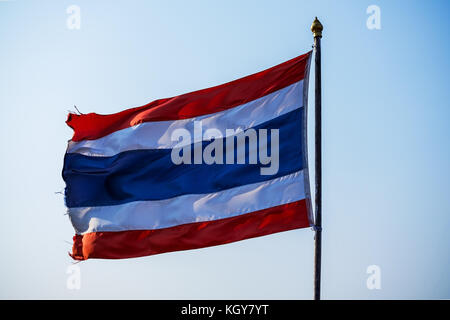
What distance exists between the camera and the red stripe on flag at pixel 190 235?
18.1 m

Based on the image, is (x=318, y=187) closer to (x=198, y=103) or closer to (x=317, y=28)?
(x=317, y=28)

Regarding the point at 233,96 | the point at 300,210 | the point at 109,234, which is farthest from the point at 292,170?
the point at 109,234

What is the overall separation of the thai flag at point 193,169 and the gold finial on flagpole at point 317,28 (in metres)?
0.75

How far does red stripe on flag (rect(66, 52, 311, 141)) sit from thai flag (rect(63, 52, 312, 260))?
0.07 ft

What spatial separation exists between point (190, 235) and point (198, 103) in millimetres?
3034

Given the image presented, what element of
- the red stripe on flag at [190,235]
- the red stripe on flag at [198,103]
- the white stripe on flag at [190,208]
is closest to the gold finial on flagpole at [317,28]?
the red stripe on flag at [198,103]

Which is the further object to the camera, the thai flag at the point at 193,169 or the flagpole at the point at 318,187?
the thai flag at the point at 193,169

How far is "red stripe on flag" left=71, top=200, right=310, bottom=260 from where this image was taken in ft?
59.5

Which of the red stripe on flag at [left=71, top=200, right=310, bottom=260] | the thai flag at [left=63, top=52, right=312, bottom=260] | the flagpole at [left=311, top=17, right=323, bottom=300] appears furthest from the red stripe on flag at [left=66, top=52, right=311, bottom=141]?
the red stripe on flag at [left=71, top=200, right=310, bottom=260]

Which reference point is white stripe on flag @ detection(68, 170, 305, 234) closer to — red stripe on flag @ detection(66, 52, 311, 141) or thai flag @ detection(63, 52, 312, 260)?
thai flag @ detection(63, 52, 312, 260)

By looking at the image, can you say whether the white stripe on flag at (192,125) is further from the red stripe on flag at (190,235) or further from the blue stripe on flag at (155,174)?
the red stripe on flag at (190,235)
